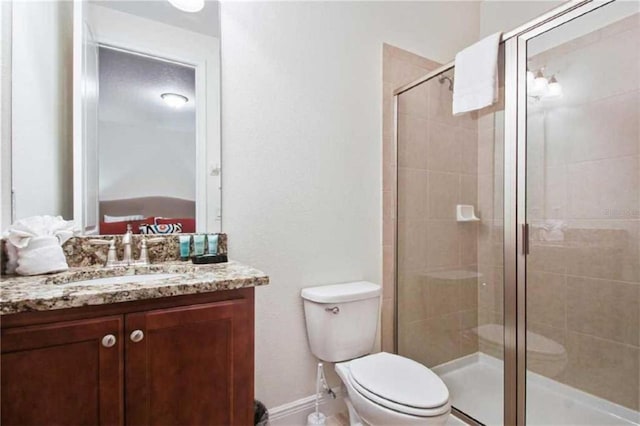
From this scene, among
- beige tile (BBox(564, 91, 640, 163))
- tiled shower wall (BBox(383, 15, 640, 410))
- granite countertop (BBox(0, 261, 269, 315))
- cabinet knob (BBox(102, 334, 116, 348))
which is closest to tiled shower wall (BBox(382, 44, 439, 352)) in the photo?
tiled shower wall (BBox(383, 15, 640, 410))

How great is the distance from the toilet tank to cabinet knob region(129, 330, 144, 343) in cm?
85

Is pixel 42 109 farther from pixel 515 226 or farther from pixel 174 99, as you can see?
pixel 515 226

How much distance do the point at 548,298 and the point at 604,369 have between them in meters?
0.45

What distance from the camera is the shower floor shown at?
1.56 metres

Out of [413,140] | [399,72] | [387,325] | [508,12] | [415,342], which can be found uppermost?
[508,12]

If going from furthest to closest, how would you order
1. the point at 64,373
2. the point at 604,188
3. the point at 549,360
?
the point at 549,360 < the point at 604,188 < the point at 64,373

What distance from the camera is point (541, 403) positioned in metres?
1.60

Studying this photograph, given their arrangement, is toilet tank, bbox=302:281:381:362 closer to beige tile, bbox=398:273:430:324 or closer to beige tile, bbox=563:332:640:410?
beige tile, bbox=398:273:430:324

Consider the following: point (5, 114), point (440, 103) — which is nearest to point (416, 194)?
point (440, 103)

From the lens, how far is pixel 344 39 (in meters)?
1.86

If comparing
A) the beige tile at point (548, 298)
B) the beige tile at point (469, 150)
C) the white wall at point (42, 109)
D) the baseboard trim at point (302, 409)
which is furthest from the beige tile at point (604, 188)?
the white wall at point (42, 109)

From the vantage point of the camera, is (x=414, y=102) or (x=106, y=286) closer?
(x=106, y=286)

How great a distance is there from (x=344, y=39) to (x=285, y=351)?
175 cm

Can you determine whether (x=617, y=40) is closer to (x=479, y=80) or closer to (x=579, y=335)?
(x=479, y=80)
